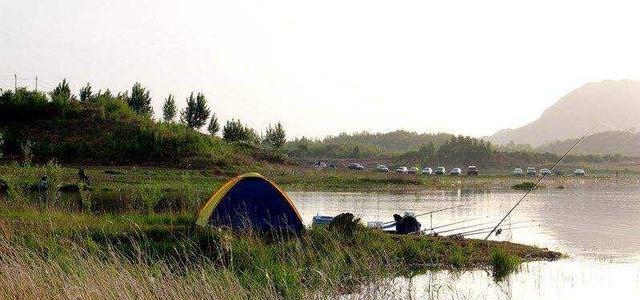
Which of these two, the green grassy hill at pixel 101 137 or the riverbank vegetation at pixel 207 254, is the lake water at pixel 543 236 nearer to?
the riverbank vegetation at pixel 207 254

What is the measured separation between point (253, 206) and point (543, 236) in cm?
1125

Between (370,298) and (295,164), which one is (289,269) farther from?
(295,164)

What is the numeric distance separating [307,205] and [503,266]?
18300 millimetres

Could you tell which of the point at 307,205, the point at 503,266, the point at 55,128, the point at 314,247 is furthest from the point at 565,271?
the point at 55,128

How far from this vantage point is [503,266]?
58.5 feet

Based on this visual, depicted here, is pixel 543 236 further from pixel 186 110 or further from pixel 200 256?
pixel 186 110

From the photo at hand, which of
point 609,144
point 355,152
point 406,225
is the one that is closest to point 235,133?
point 355,152

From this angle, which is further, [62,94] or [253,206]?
[62,94]

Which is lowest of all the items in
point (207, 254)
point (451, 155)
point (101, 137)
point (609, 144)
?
point (207, 254)

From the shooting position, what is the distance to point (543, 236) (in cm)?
2606

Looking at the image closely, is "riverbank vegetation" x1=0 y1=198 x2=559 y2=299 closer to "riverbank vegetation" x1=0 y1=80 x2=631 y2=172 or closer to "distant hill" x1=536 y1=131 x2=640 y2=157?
"riverbank vegetation" x1=0 y1=80 x2=631 y2=172

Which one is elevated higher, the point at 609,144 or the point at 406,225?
the point at 609,144

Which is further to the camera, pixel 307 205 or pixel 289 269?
pixel 307 205

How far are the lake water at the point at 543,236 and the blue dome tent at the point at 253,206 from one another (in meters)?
4.27
